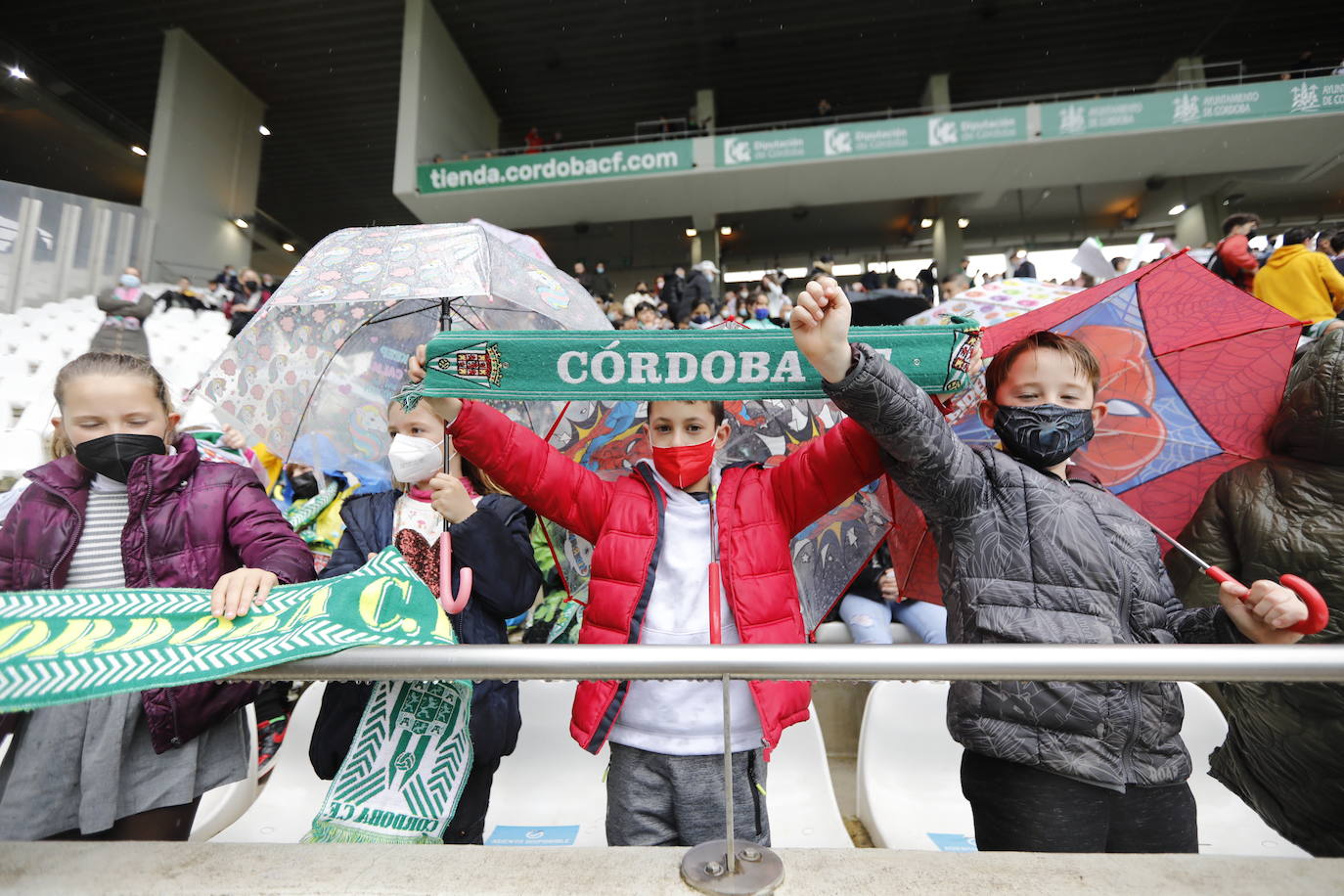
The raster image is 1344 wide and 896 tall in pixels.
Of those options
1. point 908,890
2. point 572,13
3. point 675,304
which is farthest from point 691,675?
point 572,13

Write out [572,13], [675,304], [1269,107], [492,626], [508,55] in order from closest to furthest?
1. [492,626]
2. [675,304]
3. [1269,107]
4. [572,13]
5. [508,55]

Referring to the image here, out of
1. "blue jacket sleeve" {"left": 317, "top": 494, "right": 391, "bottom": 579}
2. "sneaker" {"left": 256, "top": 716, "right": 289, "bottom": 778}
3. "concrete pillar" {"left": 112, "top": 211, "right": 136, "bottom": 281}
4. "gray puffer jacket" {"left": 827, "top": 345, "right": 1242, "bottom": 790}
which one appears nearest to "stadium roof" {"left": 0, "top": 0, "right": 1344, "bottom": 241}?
"concrete pillar" {"left": 112, "top": 211, "right": 136, "bottom": 281}

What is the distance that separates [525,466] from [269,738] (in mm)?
2026

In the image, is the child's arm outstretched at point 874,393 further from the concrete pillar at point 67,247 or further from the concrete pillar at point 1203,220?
the concrete pillar at point 1203,220

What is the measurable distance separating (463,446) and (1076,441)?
4.45ft

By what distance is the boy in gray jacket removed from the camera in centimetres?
130

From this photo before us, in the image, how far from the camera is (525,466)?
5.45 ft

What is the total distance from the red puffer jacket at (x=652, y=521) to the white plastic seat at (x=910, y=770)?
3.08 feet

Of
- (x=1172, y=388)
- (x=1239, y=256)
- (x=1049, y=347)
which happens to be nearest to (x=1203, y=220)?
(x=1239, y=256)

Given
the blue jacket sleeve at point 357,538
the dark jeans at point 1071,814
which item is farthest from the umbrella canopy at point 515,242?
the dark jeans at point 1071,814

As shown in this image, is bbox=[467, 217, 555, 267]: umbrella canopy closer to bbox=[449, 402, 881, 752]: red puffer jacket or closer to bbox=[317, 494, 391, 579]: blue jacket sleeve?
bbox=[449, 402, 881, 752]: red puffer jacket

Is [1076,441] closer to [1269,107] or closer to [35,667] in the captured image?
[35,667]

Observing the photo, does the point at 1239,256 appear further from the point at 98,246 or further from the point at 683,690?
the point at 98,246

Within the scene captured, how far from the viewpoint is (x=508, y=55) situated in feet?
55.1
